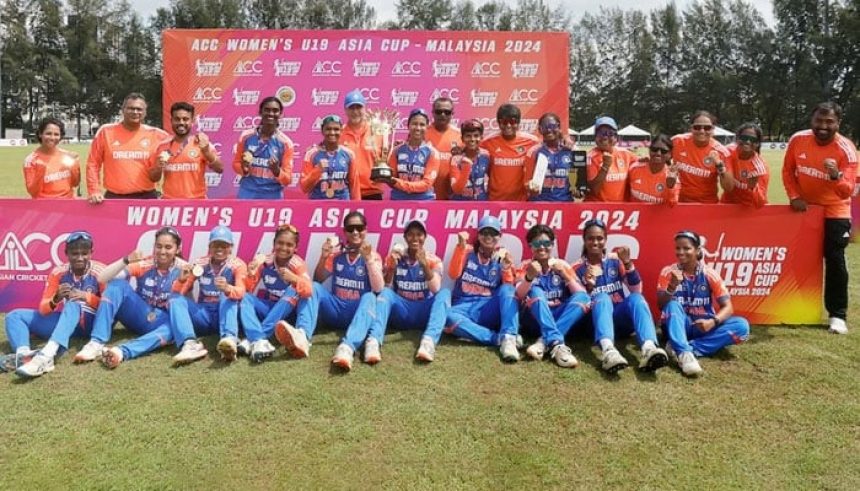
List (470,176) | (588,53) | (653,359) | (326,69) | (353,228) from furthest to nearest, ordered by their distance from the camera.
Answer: (588,53) → (326,69) → (470,176) → (353,228) → (653,359)

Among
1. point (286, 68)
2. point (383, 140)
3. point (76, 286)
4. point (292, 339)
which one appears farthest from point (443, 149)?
point (76, 286)

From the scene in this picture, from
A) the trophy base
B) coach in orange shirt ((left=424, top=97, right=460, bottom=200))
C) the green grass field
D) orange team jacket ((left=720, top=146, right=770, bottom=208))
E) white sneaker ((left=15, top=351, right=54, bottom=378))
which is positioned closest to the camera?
the green grass field

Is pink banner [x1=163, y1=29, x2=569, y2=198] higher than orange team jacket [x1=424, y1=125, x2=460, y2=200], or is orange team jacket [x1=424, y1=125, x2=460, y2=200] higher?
pink banner [x1=163, y1=29, x2=569, y2=198]

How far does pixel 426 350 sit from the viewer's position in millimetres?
4844

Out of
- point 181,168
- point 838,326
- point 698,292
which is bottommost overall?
point 838,326

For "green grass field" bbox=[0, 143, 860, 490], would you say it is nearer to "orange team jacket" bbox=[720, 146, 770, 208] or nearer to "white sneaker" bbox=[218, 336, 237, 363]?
"white sneaker" bbox=[218, 336, 237, 363]

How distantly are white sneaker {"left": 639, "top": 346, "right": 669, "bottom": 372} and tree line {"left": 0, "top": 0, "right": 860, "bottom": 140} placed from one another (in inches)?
2310

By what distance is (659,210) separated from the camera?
5840 millimetres

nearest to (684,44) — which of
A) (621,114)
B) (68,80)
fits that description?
(621,114)

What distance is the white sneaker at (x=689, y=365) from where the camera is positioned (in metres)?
4.57

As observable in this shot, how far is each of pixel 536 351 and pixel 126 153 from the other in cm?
470

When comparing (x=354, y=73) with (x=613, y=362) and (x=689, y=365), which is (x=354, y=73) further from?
A: (x=689, y=365)

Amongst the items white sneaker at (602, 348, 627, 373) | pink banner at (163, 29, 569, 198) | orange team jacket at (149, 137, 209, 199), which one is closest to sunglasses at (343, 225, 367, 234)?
orange team jacket at (149, 137, 209, 199)

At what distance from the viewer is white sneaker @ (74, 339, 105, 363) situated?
4734mm
